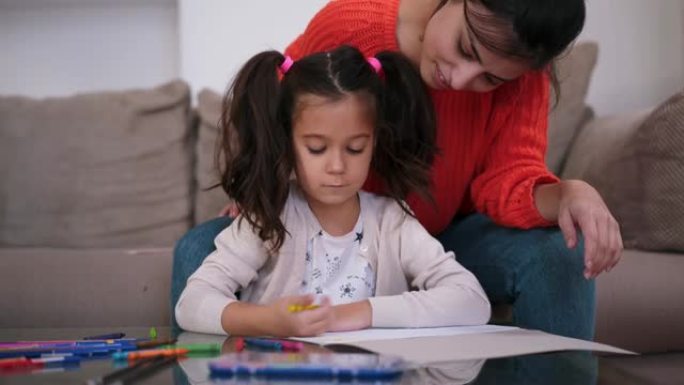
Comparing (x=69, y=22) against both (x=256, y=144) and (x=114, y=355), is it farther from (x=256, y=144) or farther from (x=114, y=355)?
(x=114, y=355)

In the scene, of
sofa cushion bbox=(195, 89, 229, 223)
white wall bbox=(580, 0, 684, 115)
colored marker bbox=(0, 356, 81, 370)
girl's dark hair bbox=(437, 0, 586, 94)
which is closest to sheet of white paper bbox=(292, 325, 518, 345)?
colored marker bbox=(0, 356, 81, 370)

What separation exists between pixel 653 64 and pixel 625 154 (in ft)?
2.37

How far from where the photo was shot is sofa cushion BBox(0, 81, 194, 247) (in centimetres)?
236

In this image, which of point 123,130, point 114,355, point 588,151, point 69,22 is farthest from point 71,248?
point 114,355

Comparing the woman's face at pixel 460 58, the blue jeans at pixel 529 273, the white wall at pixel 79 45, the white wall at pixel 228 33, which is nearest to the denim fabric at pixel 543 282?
the blue jeans at pixel 529 273

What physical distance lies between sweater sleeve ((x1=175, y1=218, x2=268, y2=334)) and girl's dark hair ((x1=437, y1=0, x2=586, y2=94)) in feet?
1.40

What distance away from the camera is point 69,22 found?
8.81 ft

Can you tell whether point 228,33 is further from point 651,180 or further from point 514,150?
point 514,150

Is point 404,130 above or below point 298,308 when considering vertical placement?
above

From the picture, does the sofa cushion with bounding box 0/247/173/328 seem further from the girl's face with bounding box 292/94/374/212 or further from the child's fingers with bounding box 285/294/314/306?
the child's fingers with bounding box 285/294/314/306

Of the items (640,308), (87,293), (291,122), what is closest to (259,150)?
(291,122)

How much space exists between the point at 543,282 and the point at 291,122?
426 millimetres

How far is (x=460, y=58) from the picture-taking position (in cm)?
129

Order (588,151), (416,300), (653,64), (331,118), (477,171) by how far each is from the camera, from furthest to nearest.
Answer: (653,64)
(588,151)
(477,171)
(331,118)
(416,300)
